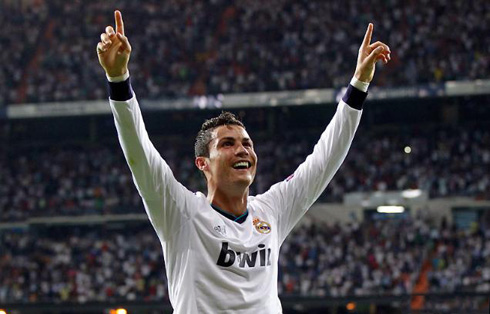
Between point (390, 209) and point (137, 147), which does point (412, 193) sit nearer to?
point (390, 209)

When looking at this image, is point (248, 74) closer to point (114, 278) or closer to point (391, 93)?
point (391, 93)

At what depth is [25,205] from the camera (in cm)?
3033

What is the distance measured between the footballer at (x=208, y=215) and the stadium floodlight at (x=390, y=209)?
2265 centimetres

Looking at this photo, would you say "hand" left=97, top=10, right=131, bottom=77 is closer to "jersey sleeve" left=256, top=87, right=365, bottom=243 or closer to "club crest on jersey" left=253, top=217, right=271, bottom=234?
"club crest on jersey" left=253, top=217, right=271, bottom=234

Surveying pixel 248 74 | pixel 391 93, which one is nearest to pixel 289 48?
pixel 248 74

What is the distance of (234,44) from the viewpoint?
31344 millimetres

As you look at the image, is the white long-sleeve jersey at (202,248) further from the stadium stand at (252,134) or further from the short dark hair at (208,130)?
the stadium stand at (252,134)

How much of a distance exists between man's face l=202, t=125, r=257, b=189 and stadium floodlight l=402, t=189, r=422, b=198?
2303cm

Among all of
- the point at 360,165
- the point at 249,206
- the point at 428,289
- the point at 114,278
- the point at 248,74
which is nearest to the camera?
the point at 249,206

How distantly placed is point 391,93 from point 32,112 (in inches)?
458

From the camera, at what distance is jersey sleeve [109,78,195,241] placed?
3.65m

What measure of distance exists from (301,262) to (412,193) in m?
4.22

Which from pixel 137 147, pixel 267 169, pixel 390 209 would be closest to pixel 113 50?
pixel 137 147

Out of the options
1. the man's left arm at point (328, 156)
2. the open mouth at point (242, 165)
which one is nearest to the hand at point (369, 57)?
the man's left arm at point (328, 156)
